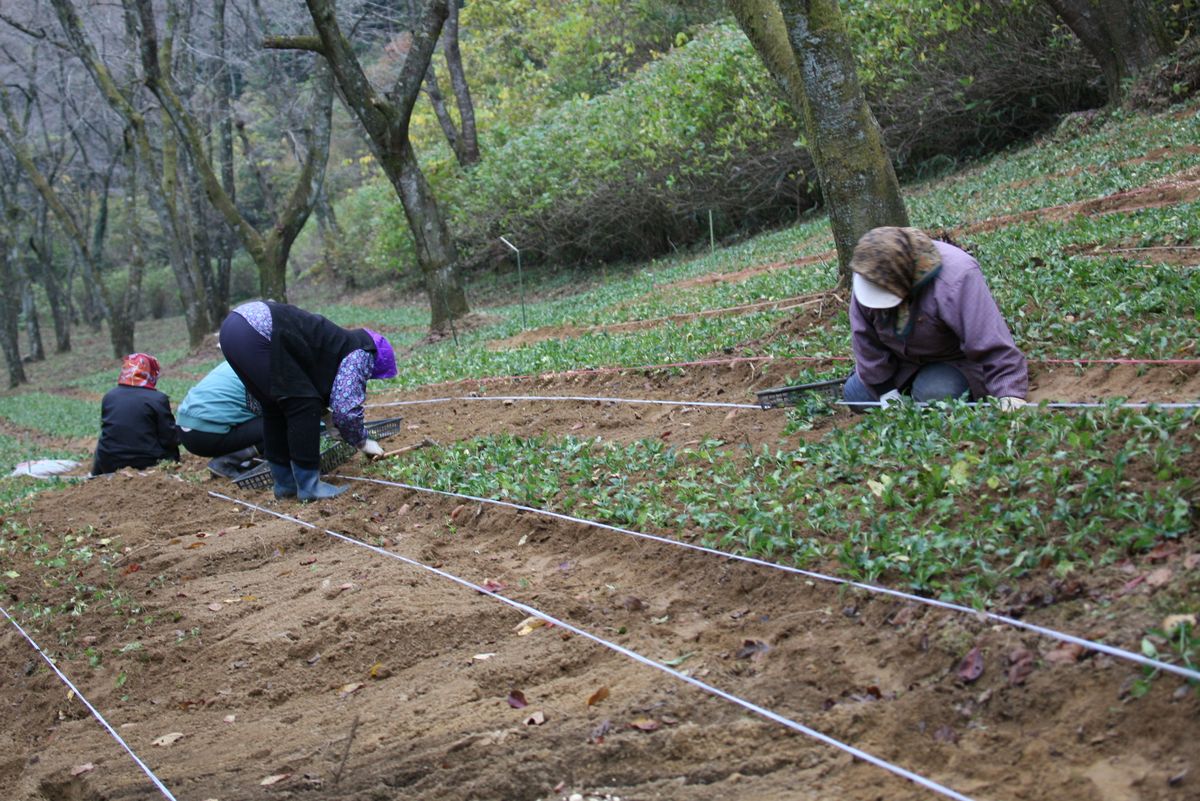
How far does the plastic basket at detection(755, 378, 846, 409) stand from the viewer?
6.35 metres

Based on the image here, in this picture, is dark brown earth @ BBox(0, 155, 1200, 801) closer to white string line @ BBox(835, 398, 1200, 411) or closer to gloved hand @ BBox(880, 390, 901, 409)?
white string line @ BBox(835, 398, 1200, 411)

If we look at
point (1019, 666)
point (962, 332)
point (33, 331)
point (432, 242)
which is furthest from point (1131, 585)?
point (33, 331)

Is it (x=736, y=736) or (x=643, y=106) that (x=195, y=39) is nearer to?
(x=643, y=106)

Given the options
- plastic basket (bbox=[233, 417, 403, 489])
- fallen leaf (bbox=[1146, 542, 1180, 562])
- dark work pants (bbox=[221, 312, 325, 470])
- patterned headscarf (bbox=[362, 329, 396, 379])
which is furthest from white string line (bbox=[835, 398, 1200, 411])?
plastic basket (bbox=[233, 417, 403, 489])

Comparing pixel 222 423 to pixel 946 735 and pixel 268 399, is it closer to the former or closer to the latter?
pixel 268 399

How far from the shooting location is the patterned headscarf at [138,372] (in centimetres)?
948

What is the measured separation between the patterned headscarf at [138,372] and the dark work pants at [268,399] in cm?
291

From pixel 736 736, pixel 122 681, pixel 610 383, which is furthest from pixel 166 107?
pixel 736 736

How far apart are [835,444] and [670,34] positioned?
900 inches

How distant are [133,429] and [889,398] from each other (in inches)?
270

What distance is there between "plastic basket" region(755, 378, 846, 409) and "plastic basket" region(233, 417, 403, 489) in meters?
2.87

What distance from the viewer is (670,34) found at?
26375 mm

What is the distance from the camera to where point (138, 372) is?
9500mm

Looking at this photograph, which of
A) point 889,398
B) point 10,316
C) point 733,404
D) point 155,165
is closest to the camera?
point 889,398
